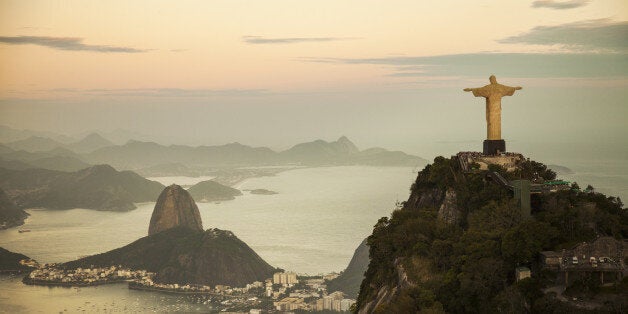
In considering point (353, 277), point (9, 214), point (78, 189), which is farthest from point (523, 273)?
point (78, 189)

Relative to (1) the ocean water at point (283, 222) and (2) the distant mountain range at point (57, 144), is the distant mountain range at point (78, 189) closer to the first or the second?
(1) the ocean water at point (283, 222)

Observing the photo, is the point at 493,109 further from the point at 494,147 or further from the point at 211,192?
the point at 211,192

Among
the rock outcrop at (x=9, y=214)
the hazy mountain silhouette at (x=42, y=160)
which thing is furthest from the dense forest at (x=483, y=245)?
the hazy mountain silhouette at (x=42, y=160)

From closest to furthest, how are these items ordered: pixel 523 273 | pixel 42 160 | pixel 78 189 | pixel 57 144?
pixel 523 273 → pixel 78 189 → pixel 42 160 → pixel 57 144

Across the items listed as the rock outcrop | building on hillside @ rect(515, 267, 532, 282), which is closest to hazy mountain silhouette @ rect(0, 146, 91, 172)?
the rock outcrop

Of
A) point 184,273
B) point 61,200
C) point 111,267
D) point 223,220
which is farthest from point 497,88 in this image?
point 61,200

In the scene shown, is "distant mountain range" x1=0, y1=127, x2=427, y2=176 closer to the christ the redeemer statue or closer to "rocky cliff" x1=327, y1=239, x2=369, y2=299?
"rocky cliff" x1=327, y1=239, x2=369, y2=299

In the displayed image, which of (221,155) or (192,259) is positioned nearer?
(192,259)
